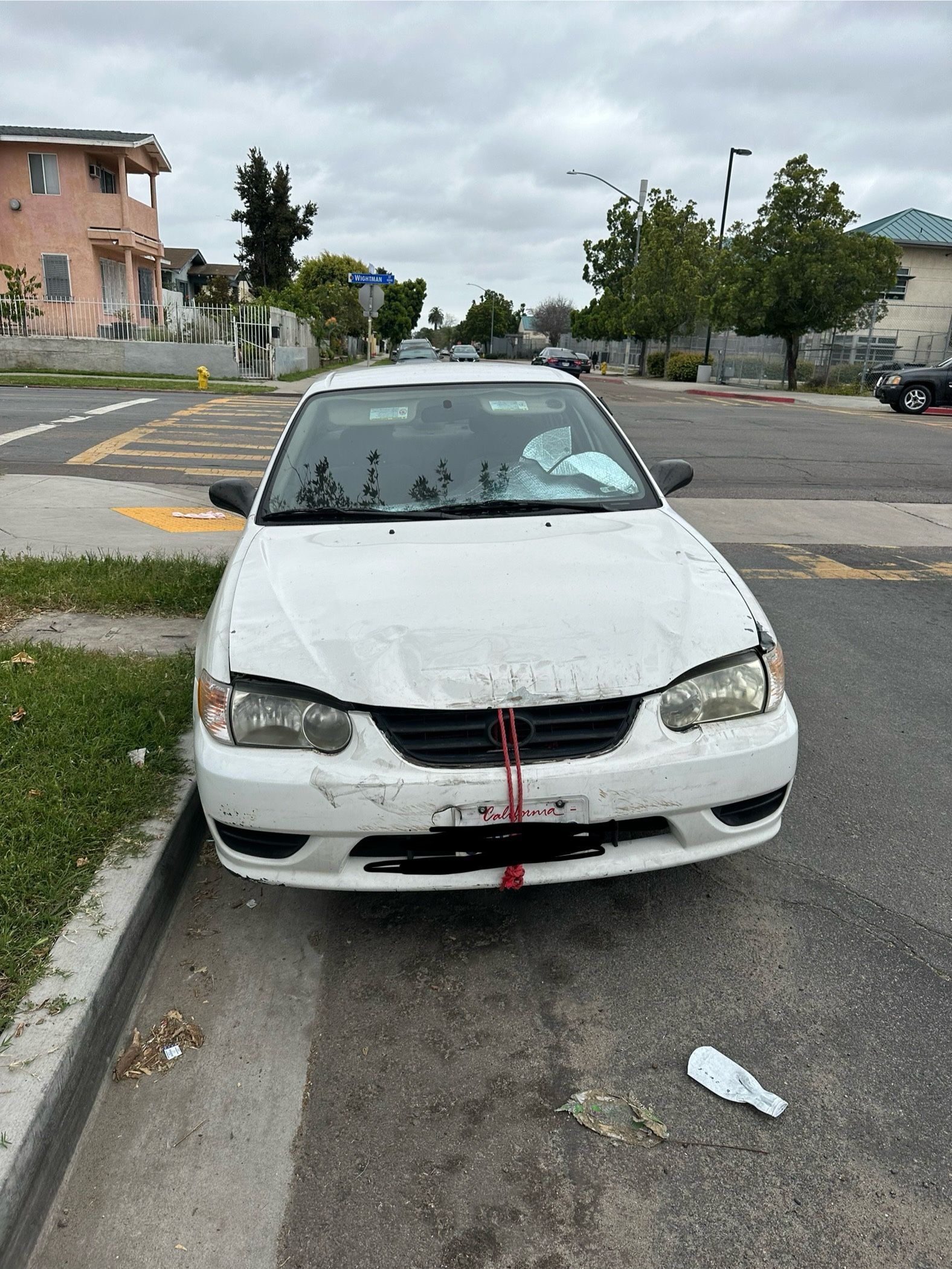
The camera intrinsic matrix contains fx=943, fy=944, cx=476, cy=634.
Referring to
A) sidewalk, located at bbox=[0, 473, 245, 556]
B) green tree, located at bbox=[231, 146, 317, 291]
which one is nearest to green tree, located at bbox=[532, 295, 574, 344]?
green tree, located at bbox=[231, 146, 317, 291]

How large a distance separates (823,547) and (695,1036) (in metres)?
6.71

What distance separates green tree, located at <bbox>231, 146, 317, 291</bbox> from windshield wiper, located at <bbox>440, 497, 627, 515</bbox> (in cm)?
5270

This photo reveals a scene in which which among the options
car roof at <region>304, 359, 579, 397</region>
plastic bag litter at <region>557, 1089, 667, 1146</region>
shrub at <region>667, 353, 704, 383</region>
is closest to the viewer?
A: plastic bag litter at <region>557, 1089, 667, 1146</region>

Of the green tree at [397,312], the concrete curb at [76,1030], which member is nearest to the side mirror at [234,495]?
the concrete curb at [76,1030]

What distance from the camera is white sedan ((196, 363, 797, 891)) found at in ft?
8.55

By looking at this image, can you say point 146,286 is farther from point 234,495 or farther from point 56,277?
point 234,495

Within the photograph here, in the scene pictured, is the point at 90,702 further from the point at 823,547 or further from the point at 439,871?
the point at 823,547

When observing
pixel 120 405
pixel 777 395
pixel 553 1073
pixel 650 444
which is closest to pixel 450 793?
pixel 553 1073

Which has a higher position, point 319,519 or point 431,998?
point 319,519

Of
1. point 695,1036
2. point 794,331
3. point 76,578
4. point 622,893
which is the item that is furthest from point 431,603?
point 794,331

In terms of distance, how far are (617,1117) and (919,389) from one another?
2662 cm

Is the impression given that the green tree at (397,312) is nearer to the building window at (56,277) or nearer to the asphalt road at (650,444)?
the building window at (56,277)

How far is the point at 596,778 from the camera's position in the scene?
2.61m

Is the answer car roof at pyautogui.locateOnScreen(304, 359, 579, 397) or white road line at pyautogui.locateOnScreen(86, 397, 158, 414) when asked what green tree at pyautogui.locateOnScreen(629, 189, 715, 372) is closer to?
white road line at pyautogui.locateOnScreen(86, 397, 158, 414)
